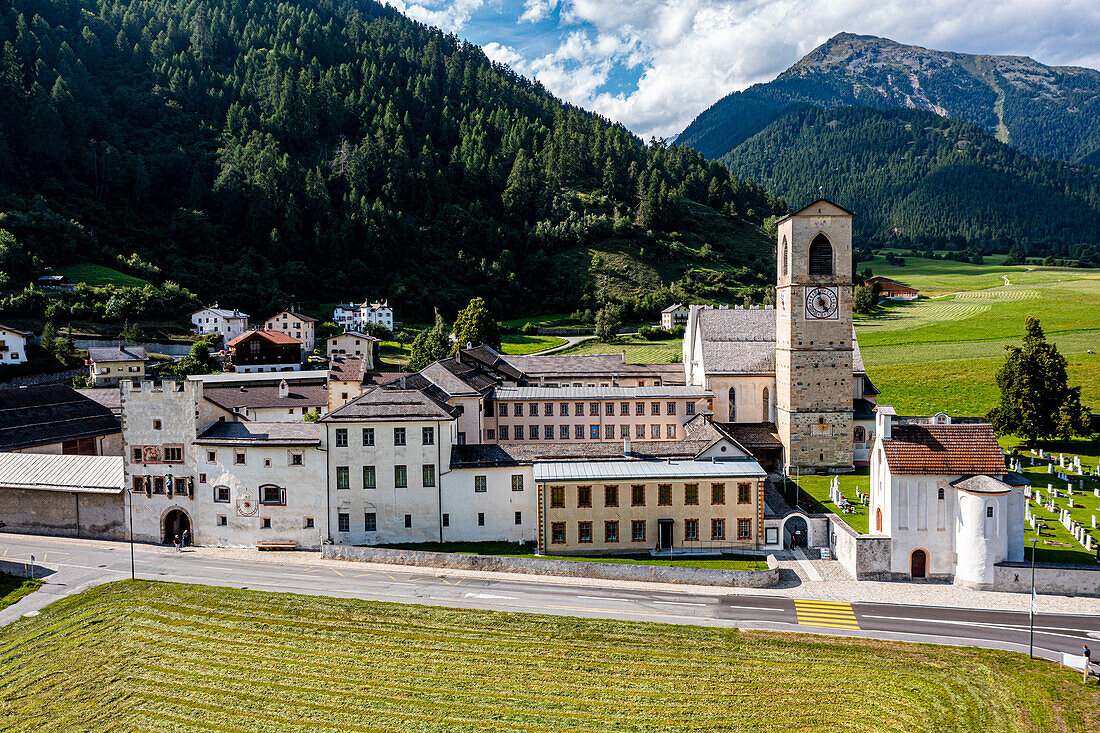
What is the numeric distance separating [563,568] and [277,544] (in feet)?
66.0

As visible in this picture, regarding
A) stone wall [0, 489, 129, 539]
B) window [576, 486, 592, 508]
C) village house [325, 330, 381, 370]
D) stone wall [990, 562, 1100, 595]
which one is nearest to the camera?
stone wall [990, 562, 1100, 595]

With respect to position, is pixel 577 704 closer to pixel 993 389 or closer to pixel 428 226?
pixel 993 389

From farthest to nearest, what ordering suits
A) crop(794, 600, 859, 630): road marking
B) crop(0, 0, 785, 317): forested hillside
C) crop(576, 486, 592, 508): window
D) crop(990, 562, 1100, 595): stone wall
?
crop(0, 0, 785, 317): forested hillside → crop(576, 486, 592, 508): window → crop(990, 562, 1100, 595): stone wall → crop(794, 600, 859, 630): road marking

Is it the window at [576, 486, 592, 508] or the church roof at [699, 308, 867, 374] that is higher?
the church roof at [699, 308, 867, 374]

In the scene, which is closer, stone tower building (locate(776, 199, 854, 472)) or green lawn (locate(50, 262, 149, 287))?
stone tower building (locate(776, 199, 854, 472))

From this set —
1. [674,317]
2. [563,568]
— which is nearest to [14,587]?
[563,568]

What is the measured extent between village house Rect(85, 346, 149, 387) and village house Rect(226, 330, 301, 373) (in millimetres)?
13629

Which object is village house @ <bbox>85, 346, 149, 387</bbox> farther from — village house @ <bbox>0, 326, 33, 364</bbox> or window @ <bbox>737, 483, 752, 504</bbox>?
window @ <bbox>737, 483, 752, 504</bbox>

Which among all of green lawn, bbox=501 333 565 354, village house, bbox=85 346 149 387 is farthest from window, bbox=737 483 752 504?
village house, bbox=85 346 149 387

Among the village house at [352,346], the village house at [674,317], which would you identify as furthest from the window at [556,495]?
the village house at [674,317]

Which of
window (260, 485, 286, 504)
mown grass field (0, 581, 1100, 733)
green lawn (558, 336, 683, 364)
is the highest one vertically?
green lawn (558, 336, 683, 364)

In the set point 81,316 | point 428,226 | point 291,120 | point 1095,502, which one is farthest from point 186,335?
point 1095,502

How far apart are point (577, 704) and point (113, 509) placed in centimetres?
3856

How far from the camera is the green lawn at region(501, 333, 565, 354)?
122438 millimetres
